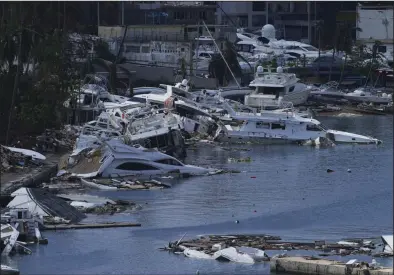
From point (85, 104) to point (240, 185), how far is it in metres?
9.47

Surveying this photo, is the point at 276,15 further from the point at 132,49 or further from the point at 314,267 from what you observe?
the point at 314,267

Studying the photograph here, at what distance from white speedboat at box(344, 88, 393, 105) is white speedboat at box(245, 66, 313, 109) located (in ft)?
8.97

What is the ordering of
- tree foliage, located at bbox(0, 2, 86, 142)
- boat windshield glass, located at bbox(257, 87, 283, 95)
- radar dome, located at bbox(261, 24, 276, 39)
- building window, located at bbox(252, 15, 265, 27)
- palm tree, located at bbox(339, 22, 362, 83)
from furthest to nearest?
building window, located at bbox(252, 15, 265, 27) < radar dome, located at bbox(261, 24, 276, 39) < palm tree, located at bbox(339, 22, 362, 83) < boat windshield glass, located at bbox(257, 87, 283, 95) < tree foliage, located at bbox(0, 2, 86, 142)

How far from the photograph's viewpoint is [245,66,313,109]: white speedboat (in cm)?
4300

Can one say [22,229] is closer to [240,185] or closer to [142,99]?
[240,185]

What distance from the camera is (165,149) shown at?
32625 millimetres

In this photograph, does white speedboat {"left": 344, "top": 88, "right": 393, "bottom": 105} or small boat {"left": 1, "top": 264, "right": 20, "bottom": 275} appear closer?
small boat {"left": 1, "top": 264, "right": 20, "bottom": 275}

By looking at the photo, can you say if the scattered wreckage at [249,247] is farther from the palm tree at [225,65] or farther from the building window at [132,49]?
the building window at [132,49]

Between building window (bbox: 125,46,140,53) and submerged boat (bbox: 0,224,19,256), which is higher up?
building window (bbox: 125,46,140,53)

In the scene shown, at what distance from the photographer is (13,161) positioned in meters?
29.3

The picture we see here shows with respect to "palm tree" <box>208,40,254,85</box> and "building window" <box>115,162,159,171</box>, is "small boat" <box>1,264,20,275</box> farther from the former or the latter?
"palm tree" <box>208,40,254,85</box>

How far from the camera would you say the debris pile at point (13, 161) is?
28.8 m

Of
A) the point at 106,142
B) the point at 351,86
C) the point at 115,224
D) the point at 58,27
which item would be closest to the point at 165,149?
the point at 106,142

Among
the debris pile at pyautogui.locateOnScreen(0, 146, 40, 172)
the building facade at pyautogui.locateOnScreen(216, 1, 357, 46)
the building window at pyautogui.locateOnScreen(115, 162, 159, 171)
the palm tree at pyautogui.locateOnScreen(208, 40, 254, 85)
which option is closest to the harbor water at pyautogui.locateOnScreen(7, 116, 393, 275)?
the building window at pyautogui.locateOnScreen(115, 162, 159, 171)
